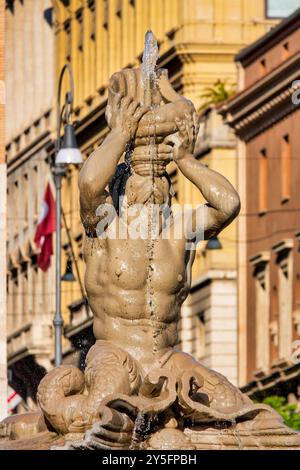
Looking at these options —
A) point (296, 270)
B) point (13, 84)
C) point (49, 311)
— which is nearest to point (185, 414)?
point (296, 270)

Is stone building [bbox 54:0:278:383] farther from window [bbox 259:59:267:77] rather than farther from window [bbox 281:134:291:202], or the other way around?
window [bbox 281:134:291:202]

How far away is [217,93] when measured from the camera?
281 ft

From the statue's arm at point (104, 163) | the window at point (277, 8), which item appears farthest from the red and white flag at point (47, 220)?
the statue's arm at point (104, 163)

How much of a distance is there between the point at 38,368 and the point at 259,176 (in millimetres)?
13308

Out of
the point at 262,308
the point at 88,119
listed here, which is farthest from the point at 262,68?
the point at 88,119

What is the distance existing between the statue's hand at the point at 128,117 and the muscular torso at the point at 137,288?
0.86 meters

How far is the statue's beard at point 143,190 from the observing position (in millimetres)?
25828

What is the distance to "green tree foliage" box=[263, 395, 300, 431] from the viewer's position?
61938 millimetres

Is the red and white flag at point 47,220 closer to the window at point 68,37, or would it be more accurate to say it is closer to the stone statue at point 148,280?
the window at point 68,37

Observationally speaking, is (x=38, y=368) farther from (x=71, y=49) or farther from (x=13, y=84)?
(x=13, y=84)

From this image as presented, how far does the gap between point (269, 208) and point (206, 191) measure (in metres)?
53.4

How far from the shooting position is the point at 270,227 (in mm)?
79188

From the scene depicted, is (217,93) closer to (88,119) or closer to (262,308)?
(262,308)

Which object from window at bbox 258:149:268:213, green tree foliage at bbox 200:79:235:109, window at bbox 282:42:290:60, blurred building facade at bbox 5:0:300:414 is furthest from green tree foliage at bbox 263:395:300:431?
green tree foliage at bbox 200:79:235:109
